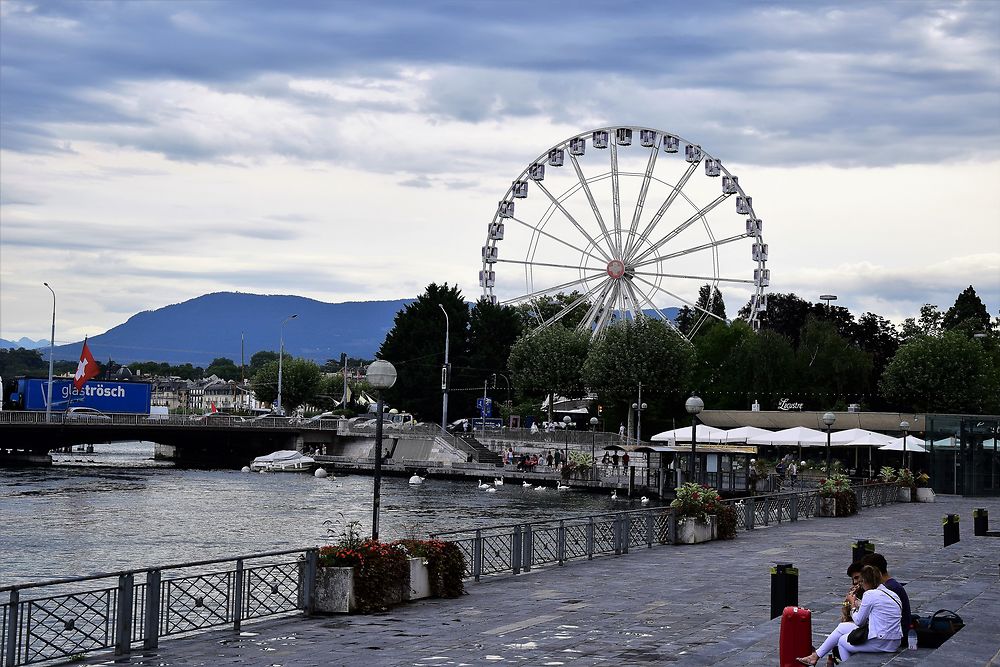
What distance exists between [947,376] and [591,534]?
67.7 m

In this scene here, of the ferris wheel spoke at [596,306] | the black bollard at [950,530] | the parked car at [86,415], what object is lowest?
the black bollard at [950,530]

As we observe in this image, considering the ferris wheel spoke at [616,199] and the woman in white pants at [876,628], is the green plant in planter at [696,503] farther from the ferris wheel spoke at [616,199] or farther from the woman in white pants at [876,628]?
the ferris wheel spoke at [616,199]

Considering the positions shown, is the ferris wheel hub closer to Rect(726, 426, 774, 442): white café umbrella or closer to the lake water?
the lake water

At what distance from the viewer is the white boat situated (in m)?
102

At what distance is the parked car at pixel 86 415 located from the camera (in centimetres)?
9912

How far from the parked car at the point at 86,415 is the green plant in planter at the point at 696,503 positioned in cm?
7601

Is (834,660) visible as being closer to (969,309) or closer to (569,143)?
(569,143)

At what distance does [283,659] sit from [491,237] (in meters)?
83.0

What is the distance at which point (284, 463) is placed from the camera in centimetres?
10262

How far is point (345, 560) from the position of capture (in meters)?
19.7

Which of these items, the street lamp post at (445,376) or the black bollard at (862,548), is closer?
the black bollard at (862,548)

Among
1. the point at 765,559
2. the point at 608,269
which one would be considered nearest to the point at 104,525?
the point at 765,559

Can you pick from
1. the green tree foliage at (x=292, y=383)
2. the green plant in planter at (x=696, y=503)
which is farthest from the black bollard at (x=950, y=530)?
the green tree foliage at (x=292, y=383)

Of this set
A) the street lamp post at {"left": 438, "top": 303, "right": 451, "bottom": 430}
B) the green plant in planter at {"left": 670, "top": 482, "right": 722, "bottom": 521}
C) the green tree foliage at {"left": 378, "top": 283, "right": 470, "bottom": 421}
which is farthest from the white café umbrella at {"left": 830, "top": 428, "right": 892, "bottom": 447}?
the green tree foliage at {"left": 378, "top": 283, "right": 470, "bottom": 421}
